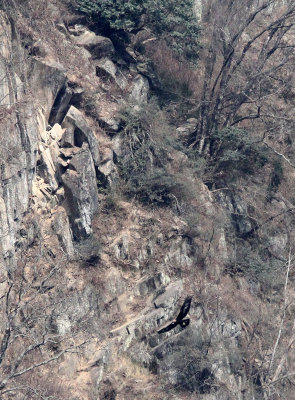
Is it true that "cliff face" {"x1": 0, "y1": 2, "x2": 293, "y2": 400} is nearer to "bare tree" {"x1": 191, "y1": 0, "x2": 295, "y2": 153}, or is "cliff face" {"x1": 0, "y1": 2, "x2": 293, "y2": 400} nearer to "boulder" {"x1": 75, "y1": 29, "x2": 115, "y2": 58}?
"boulder" {"x1": 75, "y1": 29, "x2": 115, "y2": 58}

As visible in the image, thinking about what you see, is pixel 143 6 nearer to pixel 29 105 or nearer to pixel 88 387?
pixel 29 105

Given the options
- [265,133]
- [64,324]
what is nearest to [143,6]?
[265,133]

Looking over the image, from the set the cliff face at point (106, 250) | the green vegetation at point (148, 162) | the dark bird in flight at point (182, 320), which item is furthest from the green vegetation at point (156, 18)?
the dark bird in flight at point (182, 320)

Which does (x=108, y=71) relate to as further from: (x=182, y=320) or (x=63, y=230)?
(x=182, y=320)

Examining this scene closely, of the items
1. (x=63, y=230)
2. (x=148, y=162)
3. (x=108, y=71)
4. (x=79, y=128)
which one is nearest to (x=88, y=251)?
(x=63, y=230)

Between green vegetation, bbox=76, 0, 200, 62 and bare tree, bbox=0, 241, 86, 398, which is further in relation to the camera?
green vegetation, bbox=76, 0, 200, 62

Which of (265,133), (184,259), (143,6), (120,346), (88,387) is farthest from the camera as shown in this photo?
(265,133)

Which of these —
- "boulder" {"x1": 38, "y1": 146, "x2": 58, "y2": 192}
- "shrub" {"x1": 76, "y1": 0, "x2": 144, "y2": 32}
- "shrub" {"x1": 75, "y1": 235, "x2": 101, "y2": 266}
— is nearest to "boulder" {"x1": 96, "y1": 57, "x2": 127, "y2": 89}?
"shrub" {"x1": 76, "y1": 0, "x2": 144, "y2": 32}
